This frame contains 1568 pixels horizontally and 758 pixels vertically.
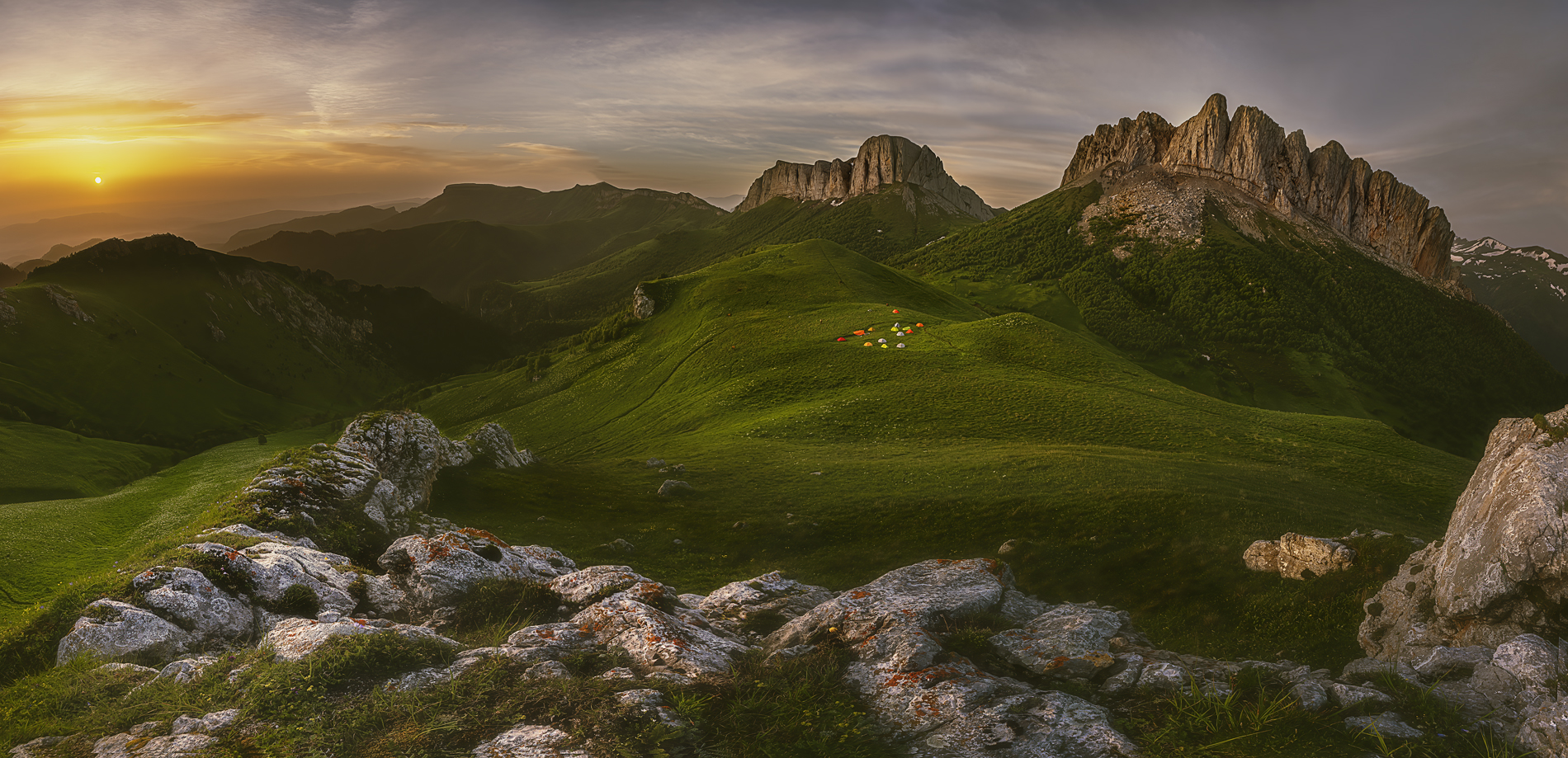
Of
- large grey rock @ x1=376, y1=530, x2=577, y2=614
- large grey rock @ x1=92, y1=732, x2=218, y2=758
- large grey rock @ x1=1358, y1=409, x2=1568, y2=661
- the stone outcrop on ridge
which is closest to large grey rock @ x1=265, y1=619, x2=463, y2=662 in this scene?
large grey rock @ x1=92, y1=732, x2=218, y2=758

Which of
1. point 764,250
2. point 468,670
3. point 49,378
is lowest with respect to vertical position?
point 49,378

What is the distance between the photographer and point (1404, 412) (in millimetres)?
131375

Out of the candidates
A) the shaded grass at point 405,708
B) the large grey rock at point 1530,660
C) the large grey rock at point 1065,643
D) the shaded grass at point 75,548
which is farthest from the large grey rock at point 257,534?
the large grey rock at point 1530,660

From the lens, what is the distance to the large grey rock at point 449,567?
744 inches

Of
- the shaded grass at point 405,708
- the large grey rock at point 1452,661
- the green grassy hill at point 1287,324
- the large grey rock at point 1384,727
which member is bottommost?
the shaded grass at point 405,708

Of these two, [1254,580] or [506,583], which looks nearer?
[506,583]

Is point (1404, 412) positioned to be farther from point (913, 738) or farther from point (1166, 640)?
point (913, 738)

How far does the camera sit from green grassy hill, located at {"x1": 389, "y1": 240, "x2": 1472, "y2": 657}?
29047 mm

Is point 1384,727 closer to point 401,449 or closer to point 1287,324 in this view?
point 401,449

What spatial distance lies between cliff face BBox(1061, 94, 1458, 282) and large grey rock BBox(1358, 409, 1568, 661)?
692 ft

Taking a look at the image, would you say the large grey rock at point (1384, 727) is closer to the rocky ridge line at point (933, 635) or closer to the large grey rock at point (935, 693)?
the rocky ridge line at point (933, 635)

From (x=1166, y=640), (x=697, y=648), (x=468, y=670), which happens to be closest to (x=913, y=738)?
(x=697, y=648)

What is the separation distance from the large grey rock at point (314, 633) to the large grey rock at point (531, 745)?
3.84 meters

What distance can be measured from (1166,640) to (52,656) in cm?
3170
